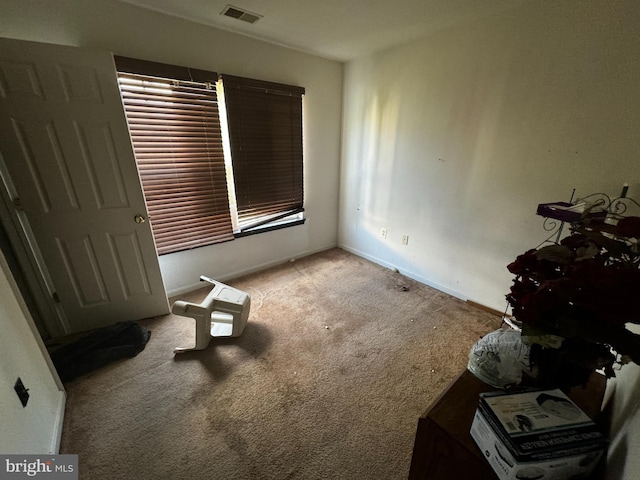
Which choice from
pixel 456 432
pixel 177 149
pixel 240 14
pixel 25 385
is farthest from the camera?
pixel 177 149

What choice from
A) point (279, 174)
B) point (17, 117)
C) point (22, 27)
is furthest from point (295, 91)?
point (17, 117)

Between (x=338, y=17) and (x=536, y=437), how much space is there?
2603 mm

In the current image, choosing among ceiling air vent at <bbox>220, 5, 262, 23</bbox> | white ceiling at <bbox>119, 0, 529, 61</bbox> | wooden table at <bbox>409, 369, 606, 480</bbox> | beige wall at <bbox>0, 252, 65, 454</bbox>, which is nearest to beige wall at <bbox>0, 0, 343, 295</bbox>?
white ceiling at <bbox>119, 0, 529, 61</bbox>

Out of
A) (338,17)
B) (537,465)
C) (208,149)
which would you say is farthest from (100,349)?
(338,17)

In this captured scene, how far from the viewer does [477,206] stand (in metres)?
2.31

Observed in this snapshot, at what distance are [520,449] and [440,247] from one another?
2.24 m

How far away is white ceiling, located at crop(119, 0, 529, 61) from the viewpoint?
5.94 ft

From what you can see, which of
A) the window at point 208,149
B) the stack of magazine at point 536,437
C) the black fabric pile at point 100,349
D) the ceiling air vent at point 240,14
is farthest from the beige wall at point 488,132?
the black fabric pile at point 100,349

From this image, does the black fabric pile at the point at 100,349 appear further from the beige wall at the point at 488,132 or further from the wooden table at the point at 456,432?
the beige wall at the point at 488,132

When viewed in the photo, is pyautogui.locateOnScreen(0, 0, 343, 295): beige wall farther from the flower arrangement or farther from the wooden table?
the flower arrangement

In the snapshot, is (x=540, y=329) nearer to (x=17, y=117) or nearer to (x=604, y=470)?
(x=604, y=470)

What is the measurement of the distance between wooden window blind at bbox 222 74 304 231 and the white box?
2614mm

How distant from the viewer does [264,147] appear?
2.72 metres

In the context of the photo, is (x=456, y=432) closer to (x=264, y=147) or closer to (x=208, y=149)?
(x=208, y=149)
